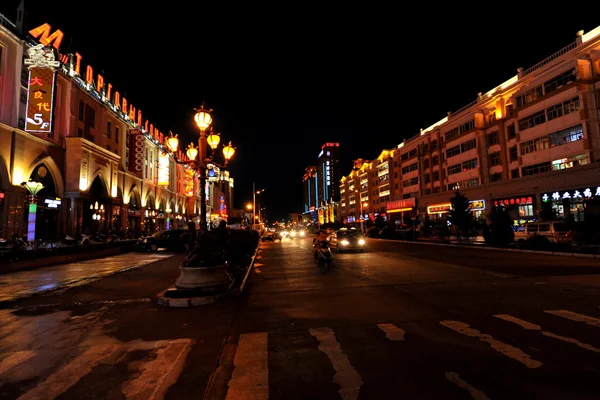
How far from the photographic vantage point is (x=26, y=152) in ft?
79.8

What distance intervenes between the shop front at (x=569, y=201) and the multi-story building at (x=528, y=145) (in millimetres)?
82

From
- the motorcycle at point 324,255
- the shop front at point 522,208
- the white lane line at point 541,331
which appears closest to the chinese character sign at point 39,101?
the motorcycle at point 324,255

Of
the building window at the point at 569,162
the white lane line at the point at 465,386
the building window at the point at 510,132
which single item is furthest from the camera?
the building window at the point at 510,132

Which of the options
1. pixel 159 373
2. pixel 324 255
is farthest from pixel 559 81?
pixel 159 373

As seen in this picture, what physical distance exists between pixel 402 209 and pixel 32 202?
5545 centimetres

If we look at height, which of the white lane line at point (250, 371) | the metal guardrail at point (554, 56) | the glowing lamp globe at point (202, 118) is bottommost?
the white lane line at point (250, 371)

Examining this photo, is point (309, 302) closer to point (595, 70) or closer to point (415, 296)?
point (415, 296)

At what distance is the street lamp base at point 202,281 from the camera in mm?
9055

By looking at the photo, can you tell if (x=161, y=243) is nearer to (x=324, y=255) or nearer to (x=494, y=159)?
(x=324, y=255)

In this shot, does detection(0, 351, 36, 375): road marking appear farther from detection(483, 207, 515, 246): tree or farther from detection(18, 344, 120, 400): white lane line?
detection(483, 207, 515, 246): tree

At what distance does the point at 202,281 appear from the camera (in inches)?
359

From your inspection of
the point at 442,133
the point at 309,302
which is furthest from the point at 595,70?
the point at 309,302

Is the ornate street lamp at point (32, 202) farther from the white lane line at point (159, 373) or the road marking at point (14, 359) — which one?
the white lane line at point (159, 373)

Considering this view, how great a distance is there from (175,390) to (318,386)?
1.59 metres
